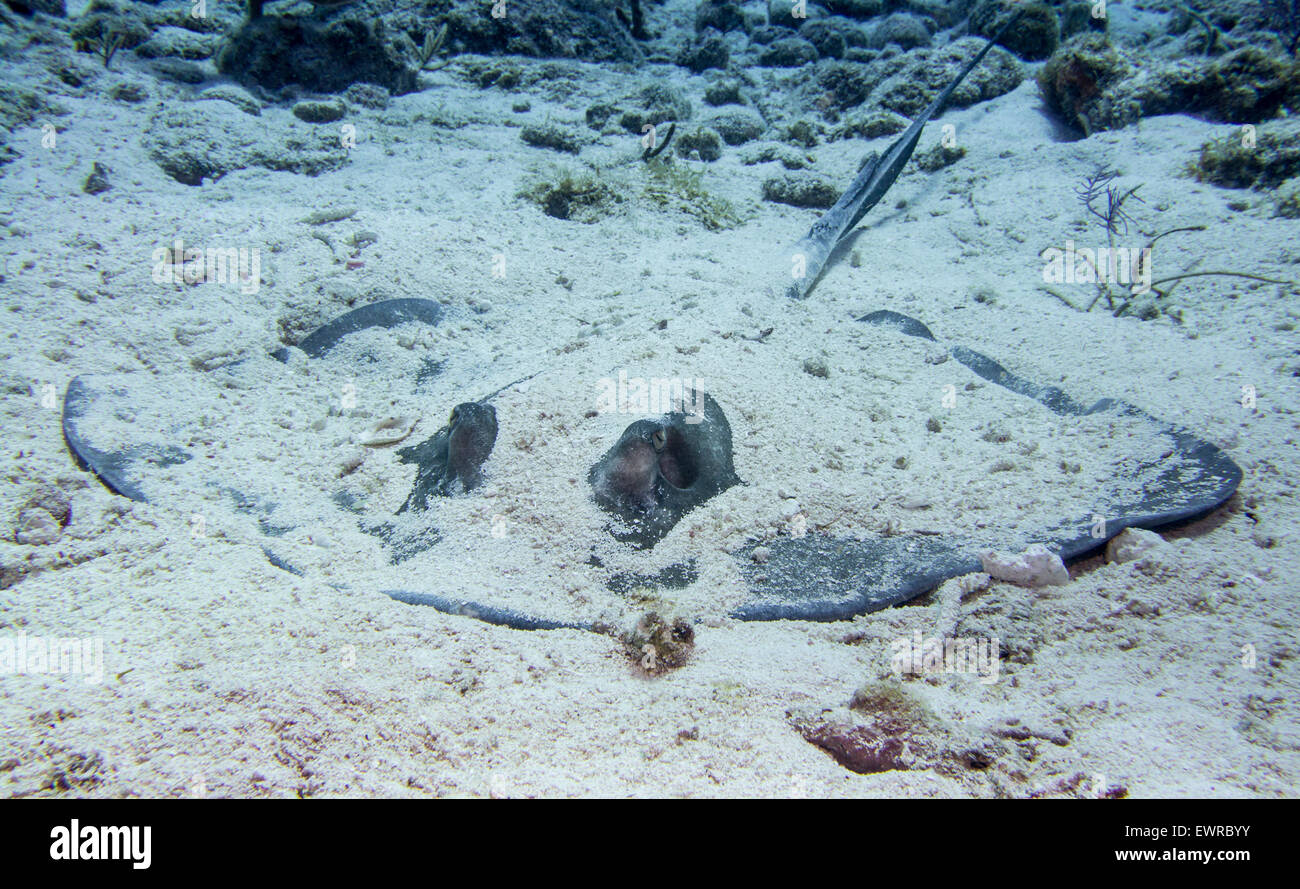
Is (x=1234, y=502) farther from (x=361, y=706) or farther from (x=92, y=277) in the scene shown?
(x=92, y=277)

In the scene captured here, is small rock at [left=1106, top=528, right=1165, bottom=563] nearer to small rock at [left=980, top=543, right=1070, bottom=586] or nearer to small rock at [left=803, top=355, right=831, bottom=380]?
small rock at [left=980, top=543, right=1070, bottom=586]

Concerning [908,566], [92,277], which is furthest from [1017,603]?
[92,277]

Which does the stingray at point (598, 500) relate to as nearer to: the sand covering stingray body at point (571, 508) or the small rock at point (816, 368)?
the sand covering stingray body at point (571, 508)

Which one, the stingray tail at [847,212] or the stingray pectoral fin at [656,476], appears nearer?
the stingray pectoral fin at [656,476]

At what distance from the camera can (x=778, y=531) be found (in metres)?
2.67

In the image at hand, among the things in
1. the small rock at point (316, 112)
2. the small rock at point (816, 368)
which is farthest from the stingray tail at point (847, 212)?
the small rock at point (316, 112)

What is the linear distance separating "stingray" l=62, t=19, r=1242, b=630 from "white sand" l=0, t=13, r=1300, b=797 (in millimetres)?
81

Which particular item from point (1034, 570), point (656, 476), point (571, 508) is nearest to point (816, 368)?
point (656, 476)

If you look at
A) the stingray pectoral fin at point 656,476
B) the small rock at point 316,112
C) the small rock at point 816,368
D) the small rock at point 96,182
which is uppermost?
the small rock at point 316,112

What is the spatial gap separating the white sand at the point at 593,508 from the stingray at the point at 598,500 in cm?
8

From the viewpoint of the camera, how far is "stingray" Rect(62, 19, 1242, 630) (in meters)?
2.29

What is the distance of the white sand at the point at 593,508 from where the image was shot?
1580mm

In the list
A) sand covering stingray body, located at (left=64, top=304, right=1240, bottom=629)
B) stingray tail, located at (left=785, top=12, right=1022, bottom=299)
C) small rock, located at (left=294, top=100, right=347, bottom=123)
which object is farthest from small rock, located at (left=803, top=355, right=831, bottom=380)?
small rock, located at (left=294, top=100, right=347, bottom=123)

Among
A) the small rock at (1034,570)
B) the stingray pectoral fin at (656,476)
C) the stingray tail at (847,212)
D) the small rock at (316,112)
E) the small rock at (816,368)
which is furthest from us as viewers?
the small rock at (316,112)
